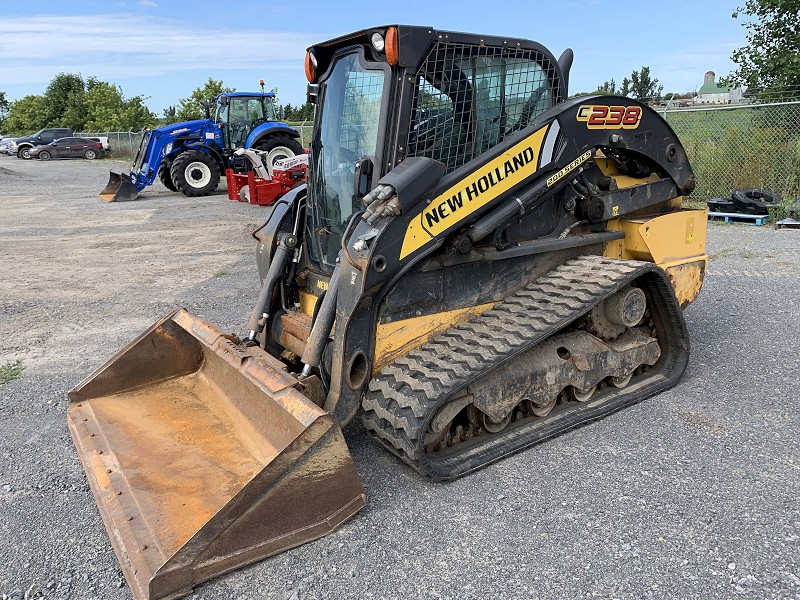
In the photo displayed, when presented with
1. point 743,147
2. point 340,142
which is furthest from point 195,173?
point 340,142

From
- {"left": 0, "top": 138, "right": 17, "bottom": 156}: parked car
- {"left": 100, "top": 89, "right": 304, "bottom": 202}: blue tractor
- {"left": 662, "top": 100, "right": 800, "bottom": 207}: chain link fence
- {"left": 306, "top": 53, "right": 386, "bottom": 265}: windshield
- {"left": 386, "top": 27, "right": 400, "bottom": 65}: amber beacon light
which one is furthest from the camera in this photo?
{"left": 0, "top": 138, "right": 17, "bottom": 156}: parked car

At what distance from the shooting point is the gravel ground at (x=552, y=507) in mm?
2809

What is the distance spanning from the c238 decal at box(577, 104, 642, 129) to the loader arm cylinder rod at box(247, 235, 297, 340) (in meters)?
2.05

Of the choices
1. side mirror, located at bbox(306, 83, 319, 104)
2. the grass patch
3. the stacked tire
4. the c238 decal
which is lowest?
the grass patch

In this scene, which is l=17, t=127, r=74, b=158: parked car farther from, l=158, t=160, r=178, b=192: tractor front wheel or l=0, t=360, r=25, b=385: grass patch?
l=0, t=360, r=25, b=385: grass patch

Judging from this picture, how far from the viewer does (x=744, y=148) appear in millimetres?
11859

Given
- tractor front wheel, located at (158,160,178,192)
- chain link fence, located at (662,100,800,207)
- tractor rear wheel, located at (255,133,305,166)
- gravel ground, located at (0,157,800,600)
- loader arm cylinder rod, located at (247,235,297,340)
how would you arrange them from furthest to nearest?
1. tractor front wheel, located at (158,160,178,192)
2. tractor rear wheel, located at (255,133,305,166)
3. chain link fence, located at (662,100,800,207)
4. loader arm cylinder rod, located at (247,235,297,340)
5. gravel ground, located at (0,157,800,600)

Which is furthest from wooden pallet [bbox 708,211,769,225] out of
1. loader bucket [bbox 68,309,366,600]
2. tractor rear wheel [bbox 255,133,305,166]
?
tractor rear wheel [bbox 255,133,305,166]

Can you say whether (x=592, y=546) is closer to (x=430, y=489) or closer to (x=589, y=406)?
(x=430, y=489)

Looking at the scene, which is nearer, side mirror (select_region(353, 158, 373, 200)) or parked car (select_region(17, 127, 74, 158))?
side mirror (select_region(353, 158, 373, 200))

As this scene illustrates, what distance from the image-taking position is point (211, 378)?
14.4 feet

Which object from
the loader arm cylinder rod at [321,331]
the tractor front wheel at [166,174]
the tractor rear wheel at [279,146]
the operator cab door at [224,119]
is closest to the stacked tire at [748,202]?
the loader arm cylinder rod at [321,331]

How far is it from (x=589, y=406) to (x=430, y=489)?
1346 mm

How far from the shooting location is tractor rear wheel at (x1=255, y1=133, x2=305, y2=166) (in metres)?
17.1
